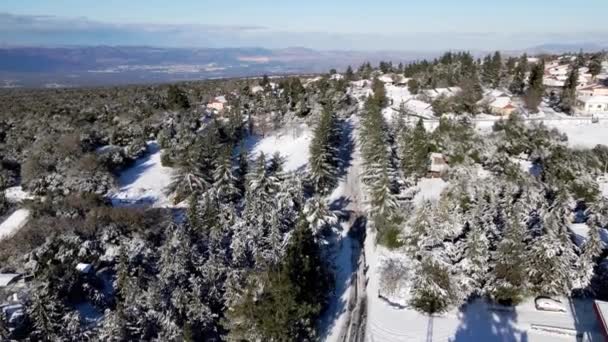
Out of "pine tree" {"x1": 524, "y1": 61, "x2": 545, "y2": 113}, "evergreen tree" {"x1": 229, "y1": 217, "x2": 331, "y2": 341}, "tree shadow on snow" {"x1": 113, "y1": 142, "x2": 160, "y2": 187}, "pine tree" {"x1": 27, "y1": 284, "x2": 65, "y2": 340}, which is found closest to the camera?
"evergreen tree" {"x1": 229, "y1": 217, "x2": 331, "y2": 341}

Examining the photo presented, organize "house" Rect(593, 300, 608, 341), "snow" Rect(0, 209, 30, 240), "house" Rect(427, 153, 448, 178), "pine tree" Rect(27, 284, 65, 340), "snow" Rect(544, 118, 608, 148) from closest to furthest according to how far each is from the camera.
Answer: "house" Rect(593, 300, 608, 341) < "pine tree" Rect(27, 284, 65, 340) < "snow" Rect(0, 209, 30, 240) < "house" Rect(427, 153, 448, 178) < "snow" Rect(544, 118, 608, 148)

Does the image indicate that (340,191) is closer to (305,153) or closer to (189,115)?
(305,153)

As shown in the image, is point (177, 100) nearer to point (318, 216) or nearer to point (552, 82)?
point (318, 216)

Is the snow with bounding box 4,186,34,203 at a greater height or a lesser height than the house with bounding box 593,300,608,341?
lesser

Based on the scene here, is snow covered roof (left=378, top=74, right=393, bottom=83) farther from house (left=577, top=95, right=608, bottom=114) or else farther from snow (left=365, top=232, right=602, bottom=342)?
snow (left=365, top=232, right=602, bottom=342)

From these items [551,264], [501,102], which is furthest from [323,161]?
[501,102]

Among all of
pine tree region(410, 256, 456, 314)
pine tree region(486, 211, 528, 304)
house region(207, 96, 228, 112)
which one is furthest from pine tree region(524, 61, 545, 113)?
house region(207, 96, 228, 112)
